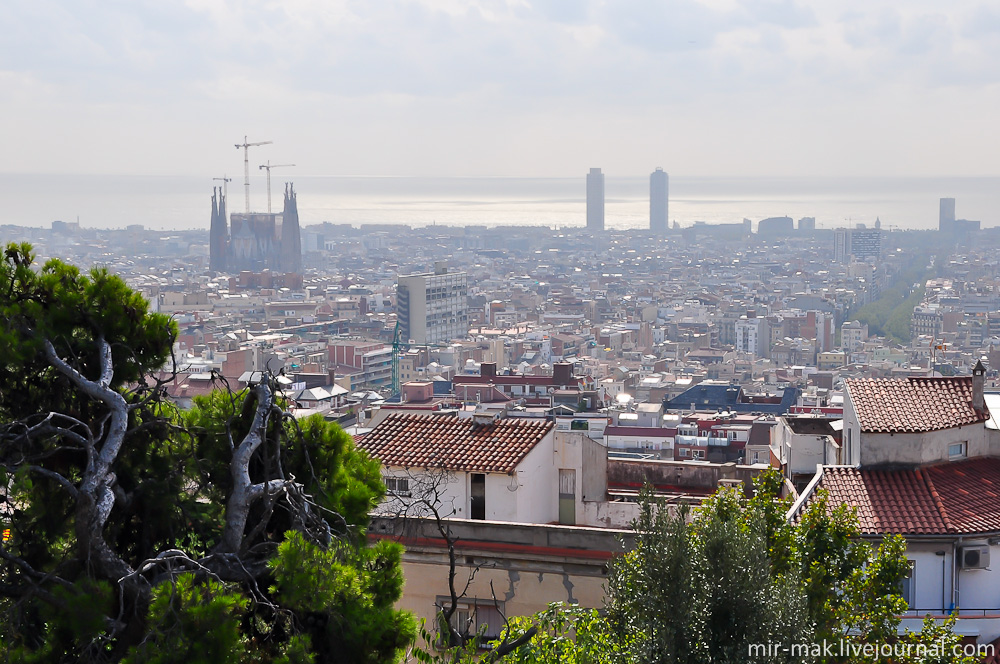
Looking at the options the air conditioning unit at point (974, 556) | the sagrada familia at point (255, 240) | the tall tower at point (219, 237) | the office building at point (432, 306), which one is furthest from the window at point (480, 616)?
the tall tower at point (219, 237)

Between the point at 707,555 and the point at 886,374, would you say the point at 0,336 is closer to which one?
the point at 707,555

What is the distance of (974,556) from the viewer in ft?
25.6

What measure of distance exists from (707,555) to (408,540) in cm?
337

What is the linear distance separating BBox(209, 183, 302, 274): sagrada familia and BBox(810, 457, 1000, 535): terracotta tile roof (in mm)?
174889

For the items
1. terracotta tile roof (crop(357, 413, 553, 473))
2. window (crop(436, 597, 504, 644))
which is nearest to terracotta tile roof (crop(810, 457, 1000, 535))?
terracotta tile roof (crop(357, 413, 553, 473))

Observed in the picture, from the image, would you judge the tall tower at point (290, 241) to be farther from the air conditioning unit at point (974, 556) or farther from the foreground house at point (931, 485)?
the air conditioning unit at point (974, 556)

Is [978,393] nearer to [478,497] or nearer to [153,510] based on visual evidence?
[478,497]

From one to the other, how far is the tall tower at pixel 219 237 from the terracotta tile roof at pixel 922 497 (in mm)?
175736

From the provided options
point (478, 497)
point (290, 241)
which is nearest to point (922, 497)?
point (478, 497)

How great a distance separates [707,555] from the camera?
4418 mm

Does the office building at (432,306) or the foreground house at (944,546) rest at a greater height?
the foreground house at (944,546)

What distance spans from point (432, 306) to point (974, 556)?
109945mm

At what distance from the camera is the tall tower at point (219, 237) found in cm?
17900

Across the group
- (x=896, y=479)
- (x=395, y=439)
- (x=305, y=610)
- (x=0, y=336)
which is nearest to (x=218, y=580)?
(x=305, y=610)
